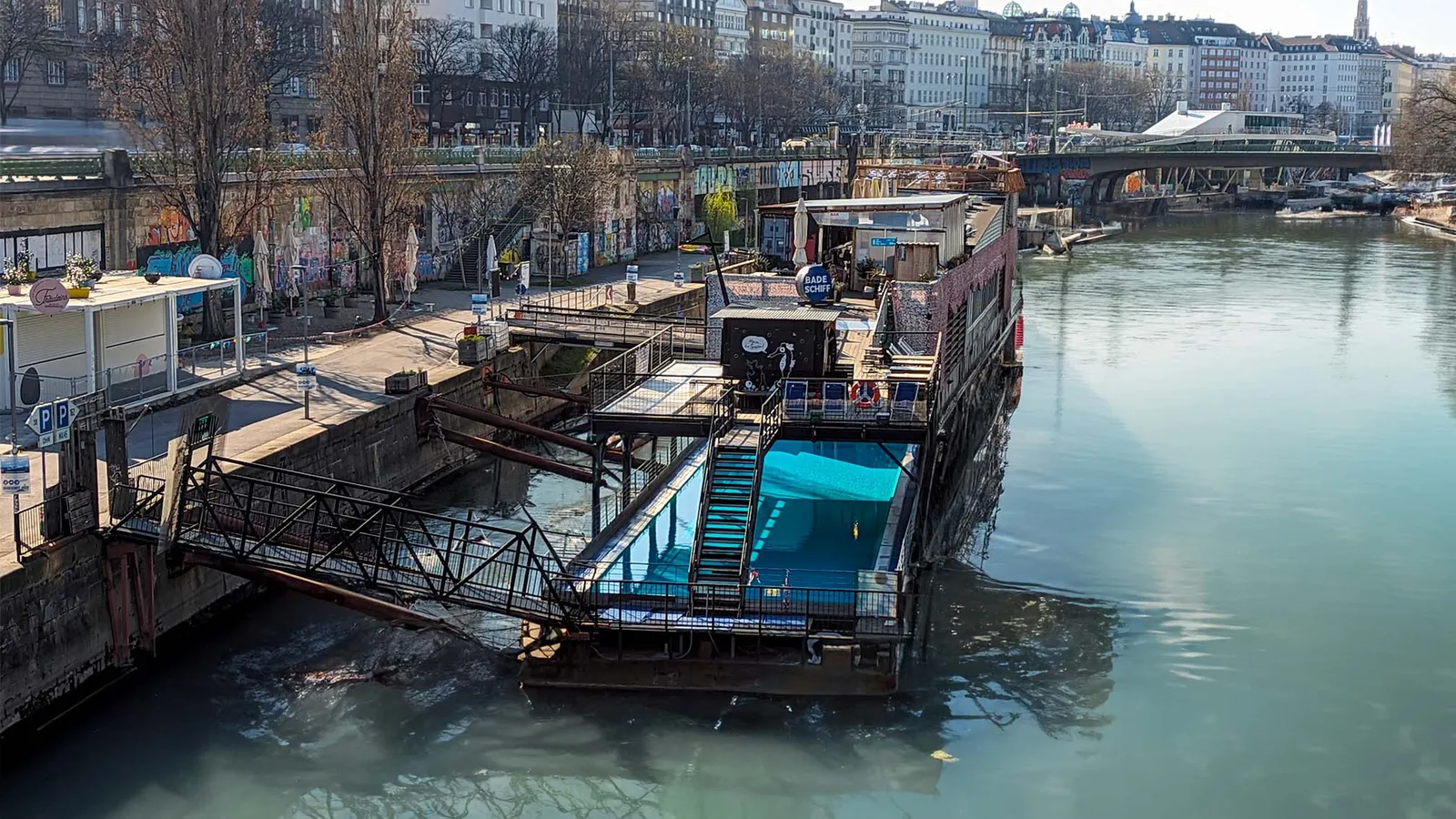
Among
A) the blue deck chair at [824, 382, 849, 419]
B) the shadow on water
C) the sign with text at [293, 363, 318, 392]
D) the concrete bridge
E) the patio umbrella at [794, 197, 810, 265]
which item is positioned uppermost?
the concrete bridge

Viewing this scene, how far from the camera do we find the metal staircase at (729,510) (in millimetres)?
26062

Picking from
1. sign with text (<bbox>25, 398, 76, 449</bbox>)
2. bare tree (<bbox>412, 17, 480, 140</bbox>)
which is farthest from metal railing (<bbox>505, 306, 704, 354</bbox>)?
bare tree (<bbox>412, 17, 480, 140</bbox>)

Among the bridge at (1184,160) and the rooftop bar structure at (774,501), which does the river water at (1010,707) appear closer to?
the rooftop bar structure at (774,501)

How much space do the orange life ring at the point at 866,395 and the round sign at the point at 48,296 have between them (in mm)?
15318

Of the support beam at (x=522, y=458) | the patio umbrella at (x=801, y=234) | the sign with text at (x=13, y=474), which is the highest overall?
the patio umbrella at (x=801, y=234)

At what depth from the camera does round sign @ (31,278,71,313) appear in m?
32.2

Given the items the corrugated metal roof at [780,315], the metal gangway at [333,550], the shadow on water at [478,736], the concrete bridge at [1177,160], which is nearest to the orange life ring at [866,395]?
the corrugated metal roof at [780,315]

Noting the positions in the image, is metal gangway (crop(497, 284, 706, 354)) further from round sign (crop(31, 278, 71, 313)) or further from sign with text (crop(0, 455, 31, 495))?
sign with text (crop(0, 455, 31, 495))

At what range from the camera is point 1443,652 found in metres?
30.0

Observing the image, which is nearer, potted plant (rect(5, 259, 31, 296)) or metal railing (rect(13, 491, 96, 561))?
metal railing (rect(13, 491, 96, 561))

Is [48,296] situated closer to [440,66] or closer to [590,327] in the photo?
[590,327]

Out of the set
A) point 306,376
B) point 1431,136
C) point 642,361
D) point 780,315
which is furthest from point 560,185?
point 1431,136

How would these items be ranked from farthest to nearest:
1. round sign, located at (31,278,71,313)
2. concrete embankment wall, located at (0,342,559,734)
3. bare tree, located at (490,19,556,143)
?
bare tree, located at (490,19,556,143)
round sign, located at (31,278,71,313)
concrete embankment wall, located at (0,342,559,734)

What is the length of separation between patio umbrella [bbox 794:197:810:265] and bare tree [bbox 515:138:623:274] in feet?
78.3
